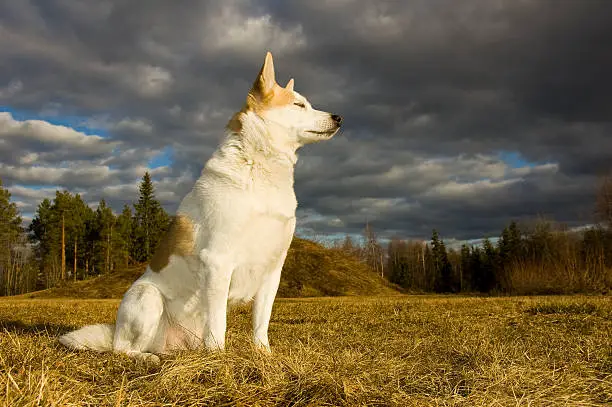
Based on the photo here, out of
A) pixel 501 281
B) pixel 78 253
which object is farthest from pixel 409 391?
pixel 78 253

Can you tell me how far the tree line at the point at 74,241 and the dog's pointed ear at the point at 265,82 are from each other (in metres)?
51.5

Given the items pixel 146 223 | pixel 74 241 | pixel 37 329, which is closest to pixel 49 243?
pixel 74 241

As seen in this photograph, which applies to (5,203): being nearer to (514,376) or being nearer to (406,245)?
(514,376)

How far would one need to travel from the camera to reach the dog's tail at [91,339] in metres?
4.20

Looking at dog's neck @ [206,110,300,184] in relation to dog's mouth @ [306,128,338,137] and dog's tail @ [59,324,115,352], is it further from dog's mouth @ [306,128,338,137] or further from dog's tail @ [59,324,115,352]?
dog's tail @ [59,324,115,352]

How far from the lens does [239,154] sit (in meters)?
4.19

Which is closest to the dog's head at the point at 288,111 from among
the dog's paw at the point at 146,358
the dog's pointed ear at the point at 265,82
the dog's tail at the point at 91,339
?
the dog's pointed ear at the point at 265,82

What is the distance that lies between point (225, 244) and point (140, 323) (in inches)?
39.8

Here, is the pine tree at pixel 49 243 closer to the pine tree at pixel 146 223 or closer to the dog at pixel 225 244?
the pine tree at pixel 146 223

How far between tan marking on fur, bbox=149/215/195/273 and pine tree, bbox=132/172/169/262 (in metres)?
56.7

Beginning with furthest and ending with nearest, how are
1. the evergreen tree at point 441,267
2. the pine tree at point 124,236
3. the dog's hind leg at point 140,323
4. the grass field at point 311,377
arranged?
the evergreen tree at point 441,267 < the pine tree at point 124,236 < the dog's hind leg at point 140,323 < the grass field at point 311,377

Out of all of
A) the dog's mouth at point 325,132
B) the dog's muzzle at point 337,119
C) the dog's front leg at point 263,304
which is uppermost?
the dog's muzzle at point 337,119

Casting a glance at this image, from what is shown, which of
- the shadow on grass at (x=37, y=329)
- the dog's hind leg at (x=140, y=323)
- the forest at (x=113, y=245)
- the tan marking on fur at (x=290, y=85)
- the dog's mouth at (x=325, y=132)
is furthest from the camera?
the forest at (x=113, y=245)

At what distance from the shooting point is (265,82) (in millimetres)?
4297
